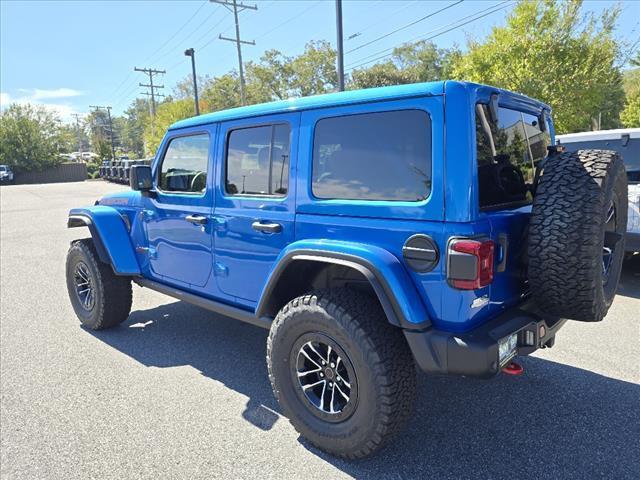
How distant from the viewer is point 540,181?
2.29m

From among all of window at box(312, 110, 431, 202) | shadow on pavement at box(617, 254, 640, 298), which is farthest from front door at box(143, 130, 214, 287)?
shadow on pavement at box(617, 254, 640, 298)

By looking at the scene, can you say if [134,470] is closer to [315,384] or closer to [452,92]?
[315,384]

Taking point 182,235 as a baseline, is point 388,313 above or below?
below

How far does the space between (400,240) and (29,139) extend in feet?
174

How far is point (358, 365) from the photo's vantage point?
2264mm

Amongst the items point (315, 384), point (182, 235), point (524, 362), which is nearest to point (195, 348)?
point (182, 235)

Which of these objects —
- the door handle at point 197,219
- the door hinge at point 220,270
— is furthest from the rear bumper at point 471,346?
the door handle at point 197,219

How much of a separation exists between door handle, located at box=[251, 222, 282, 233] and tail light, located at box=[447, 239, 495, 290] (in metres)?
1.13

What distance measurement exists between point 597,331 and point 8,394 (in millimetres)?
5078

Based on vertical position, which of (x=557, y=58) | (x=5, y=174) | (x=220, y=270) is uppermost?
(x=557, y=58)

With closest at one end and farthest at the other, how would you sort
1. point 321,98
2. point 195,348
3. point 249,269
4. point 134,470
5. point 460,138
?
point 460,138 → point 134,470 → point 321,98 → point 249,269 → point 195,348

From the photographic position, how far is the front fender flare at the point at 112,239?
3977mm

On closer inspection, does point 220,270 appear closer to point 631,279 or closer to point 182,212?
point 182,212

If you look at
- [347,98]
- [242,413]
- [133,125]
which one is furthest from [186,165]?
[133,125]
